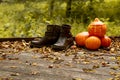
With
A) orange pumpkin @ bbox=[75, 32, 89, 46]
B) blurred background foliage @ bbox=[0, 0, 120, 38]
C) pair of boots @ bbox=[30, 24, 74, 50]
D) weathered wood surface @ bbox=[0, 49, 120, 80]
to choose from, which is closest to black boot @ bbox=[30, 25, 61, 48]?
pair of boots @ bbox=[30, 24, 74, 50]

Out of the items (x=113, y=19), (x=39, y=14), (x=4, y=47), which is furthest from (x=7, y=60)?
(x=113, y=19)

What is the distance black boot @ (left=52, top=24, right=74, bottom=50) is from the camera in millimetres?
4465


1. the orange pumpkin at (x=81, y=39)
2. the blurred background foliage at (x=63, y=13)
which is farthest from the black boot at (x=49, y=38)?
the blurred background foliage at (x=63, y=13)

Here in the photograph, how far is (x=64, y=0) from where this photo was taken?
11047mm

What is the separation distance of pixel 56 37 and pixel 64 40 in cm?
20

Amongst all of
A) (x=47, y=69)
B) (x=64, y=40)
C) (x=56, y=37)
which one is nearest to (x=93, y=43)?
(x=64, y=40)

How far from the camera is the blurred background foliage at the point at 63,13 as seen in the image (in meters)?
8.42

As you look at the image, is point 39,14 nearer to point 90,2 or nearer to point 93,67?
point 90,2

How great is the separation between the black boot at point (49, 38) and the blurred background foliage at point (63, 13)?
2519 mm

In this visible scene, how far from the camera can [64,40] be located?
4.59m

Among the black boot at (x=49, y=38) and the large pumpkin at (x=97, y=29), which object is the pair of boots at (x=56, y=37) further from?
the large pumpkin at (x=97, y=29)

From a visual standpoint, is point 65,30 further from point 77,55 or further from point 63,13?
point 63,13

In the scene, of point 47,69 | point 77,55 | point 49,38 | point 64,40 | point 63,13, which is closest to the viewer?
point 47,69

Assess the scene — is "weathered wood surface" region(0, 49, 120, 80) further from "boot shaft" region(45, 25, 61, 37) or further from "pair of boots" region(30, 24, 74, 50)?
"boot shaft" region(45, 25, 61, 37)
